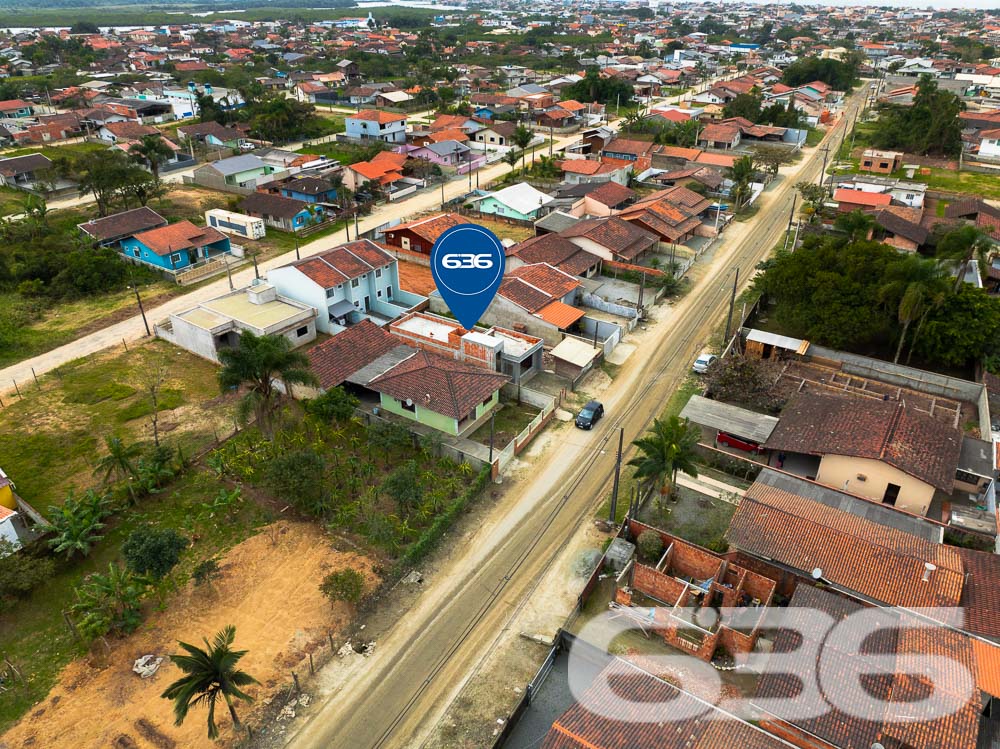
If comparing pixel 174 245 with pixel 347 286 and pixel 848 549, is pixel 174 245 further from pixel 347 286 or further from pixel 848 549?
pixel 848 549

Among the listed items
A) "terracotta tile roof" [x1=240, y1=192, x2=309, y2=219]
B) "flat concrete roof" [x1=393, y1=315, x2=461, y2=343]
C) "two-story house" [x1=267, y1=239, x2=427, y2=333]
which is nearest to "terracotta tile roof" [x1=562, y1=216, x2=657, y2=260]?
"two-story house" [x1=267, y1=239, x2=427, y2=333]

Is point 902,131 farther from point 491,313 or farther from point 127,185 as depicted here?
point 127,185

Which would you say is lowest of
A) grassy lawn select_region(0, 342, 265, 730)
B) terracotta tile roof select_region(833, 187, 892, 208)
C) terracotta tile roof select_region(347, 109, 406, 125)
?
grassy lawn select_region(0, 342, 265, 730)

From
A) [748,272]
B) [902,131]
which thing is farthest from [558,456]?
[902,131]

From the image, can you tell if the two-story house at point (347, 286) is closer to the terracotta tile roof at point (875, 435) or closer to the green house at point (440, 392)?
the green house at point (440, 392)

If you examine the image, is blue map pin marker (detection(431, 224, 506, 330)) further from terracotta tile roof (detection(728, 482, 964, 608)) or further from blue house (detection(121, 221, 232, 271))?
blue house (detection(121, 221, 232, 271))
